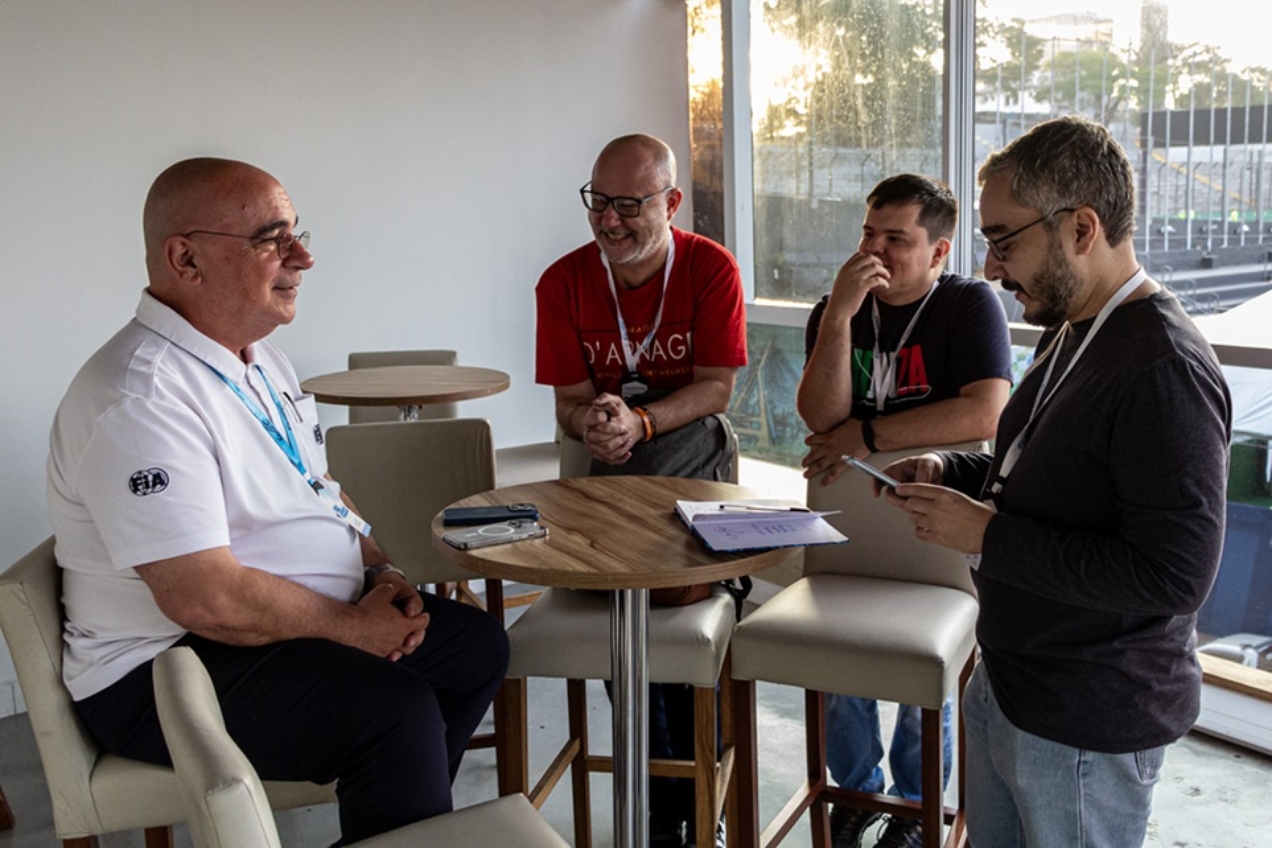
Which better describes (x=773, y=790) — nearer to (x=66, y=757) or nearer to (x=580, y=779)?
(x=580, y=779)

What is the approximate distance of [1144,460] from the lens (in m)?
1.47

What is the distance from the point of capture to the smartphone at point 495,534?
207 cm

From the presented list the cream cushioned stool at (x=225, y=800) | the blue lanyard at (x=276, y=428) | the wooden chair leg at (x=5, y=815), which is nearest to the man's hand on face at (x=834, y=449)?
the blue lanyard at (x=276, y=428)

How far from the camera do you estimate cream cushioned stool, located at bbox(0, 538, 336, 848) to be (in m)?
1.92

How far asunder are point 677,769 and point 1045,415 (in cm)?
128

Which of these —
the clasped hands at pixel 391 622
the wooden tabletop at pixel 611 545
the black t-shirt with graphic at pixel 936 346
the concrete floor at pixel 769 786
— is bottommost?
the concrete floor at pixel 769 786

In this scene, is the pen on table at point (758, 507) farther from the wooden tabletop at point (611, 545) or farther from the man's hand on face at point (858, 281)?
the man's hand on face at point (858, 281)

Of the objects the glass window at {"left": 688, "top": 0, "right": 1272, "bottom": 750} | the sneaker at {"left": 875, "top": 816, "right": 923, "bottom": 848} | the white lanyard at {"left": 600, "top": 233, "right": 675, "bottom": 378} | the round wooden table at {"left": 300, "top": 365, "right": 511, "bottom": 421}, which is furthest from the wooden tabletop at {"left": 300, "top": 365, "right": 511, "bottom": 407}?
the sneaker at {"left": 875, "top": 816, "right": 923, "bottom": 848}

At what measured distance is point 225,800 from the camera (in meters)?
1.06

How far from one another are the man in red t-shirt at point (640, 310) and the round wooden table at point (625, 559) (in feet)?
1.37

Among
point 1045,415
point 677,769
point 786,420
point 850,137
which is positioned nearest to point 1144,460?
point 1045,415

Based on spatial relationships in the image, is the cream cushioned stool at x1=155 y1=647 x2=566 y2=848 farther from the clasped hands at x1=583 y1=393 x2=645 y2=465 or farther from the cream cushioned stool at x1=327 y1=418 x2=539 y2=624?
the cream cushioned stool at x1=327 y1=418 x2=539 y2=624

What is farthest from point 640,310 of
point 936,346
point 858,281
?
point 936,346

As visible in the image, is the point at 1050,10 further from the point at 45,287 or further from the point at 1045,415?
the point at 45,287
